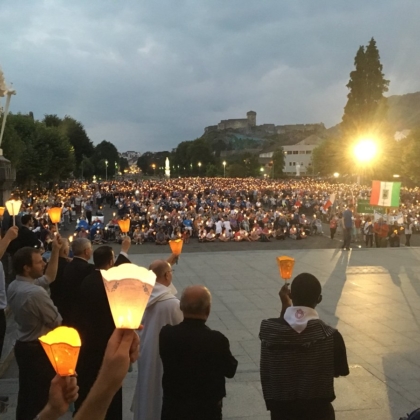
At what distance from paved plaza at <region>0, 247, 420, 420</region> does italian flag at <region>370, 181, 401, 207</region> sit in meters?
1.75

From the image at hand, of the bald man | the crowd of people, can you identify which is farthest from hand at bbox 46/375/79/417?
the bald man

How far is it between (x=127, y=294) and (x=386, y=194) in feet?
59.3

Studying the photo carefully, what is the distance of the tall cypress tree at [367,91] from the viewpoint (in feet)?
180

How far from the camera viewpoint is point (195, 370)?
3.15 metres

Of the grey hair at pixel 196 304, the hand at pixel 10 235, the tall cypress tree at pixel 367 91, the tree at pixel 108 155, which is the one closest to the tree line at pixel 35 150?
the tall cypress tree at pixel 367 91

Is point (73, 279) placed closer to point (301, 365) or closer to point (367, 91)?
point (301, 365)

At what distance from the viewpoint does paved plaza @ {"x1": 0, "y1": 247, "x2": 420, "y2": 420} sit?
206 inches

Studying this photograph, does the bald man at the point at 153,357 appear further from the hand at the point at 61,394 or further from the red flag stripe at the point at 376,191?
the red flag stripe at the point at 376,191

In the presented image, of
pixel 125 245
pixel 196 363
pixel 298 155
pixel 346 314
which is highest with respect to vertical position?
pixel 298 155

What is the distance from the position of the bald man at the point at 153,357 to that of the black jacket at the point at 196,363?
0.69 meters

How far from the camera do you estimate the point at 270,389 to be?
316 cm

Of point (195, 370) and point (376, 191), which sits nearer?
point (195, 370)

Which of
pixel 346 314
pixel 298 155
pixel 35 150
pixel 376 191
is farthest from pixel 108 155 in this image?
pixel 346 314

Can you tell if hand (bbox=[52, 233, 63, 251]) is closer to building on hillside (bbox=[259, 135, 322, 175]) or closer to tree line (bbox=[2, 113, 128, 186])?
tree line (bbox=[2, 113, 128, 186])
